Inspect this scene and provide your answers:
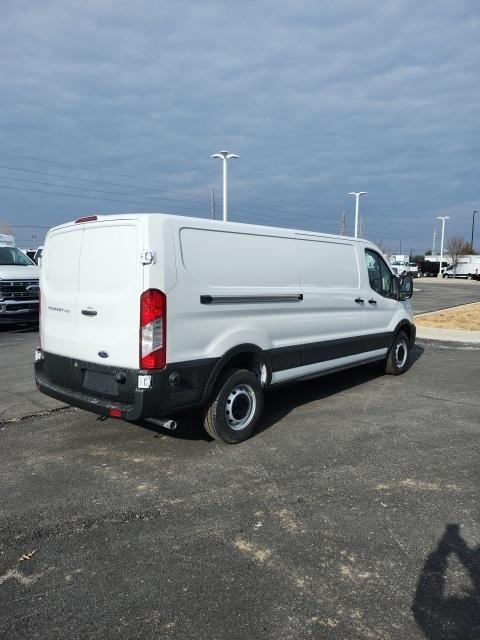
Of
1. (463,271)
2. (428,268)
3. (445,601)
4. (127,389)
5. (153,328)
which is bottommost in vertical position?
(445,601)

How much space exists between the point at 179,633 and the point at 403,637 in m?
1.08

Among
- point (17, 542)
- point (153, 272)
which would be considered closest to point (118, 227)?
point (153, 272)

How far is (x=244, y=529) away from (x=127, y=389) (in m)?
1.56

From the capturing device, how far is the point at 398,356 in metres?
8.43

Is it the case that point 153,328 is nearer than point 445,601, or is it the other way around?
point 445,601

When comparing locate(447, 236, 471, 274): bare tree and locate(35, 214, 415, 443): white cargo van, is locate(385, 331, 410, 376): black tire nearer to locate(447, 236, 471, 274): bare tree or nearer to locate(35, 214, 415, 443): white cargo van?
locate(35, 214, 415, 443): white cargo van

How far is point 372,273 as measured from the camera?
7512mm

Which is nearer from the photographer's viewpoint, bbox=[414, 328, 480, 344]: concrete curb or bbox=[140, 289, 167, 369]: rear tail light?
bbox=[140, 289, 167, 369]: rear tail light

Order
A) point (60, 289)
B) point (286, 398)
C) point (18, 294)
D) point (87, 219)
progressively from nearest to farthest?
point (87, 219)
point (60, 289)
point (286, 398)
point (18, 294)

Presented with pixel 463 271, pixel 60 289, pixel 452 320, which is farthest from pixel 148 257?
pixel 463 271

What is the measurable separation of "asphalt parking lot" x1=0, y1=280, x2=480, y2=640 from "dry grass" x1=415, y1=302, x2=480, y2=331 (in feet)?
28.9

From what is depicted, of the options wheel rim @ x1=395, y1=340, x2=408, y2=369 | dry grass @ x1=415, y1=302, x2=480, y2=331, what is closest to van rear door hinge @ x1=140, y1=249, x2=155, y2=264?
wheel rim @ x1=395, y1=340, x2=408, y2=369

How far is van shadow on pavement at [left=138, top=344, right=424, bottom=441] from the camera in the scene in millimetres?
5566

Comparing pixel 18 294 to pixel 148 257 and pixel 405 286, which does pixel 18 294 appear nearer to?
pixel 405 286
